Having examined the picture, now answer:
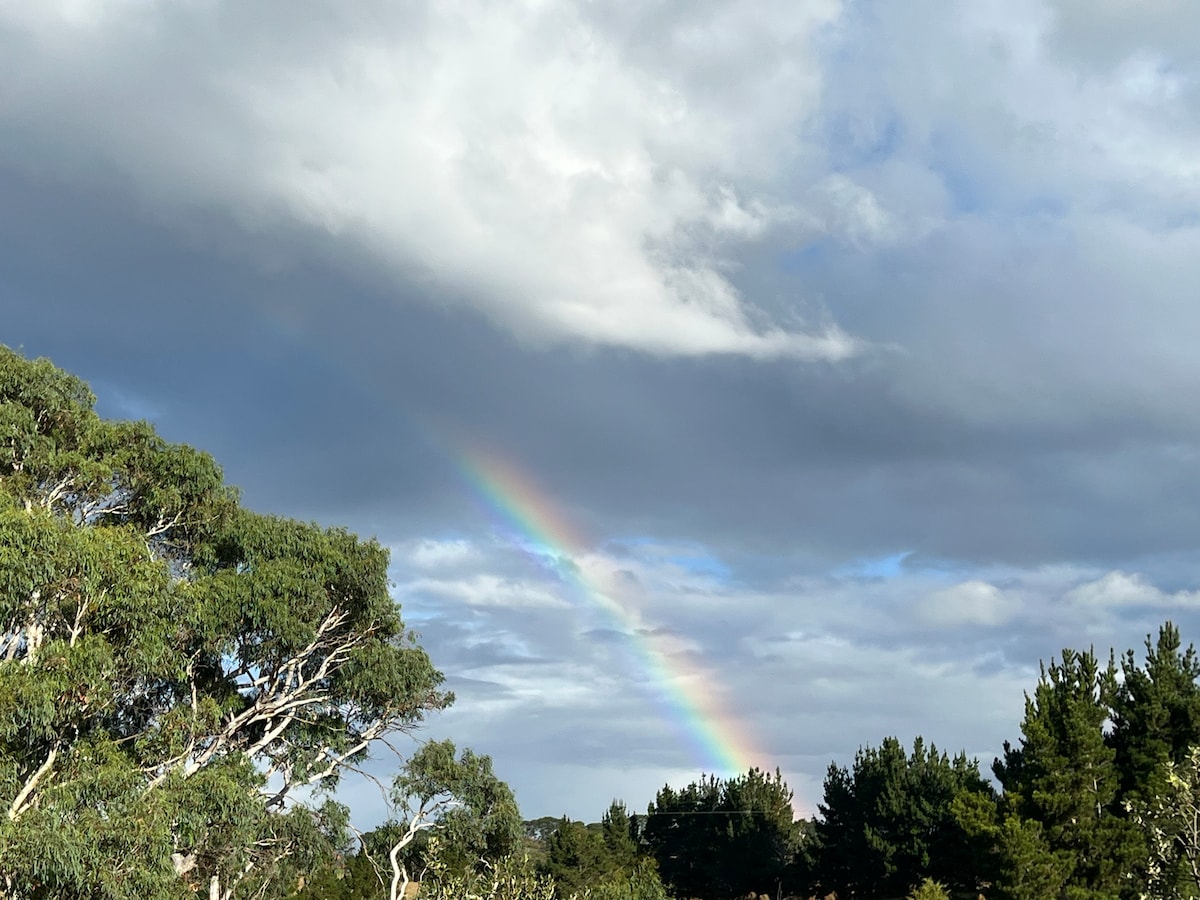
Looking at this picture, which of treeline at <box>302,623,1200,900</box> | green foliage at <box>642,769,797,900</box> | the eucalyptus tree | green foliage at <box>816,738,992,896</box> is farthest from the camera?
green foliage at <box>642,769,797,900</box>

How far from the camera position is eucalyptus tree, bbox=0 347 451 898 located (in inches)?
977

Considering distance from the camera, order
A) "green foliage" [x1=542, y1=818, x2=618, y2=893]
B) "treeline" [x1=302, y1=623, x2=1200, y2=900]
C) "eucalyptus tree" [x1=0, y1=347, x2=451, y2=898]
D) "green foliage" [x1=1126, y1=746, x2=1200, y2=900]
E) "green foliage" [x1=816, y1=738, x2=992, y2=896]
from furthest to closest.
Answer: "green foliage" [x1=542, y1=818, x2=618, y2=893] < "green foliage" [x1=816, y1=738, x2=992, y2=896] < "treeline" [x1=302, y1=623, x2=1200, y2=900] < "eucalyptus tree" [x1=0, y1=347, x2=451, y2=898] < "green foliage" [x1=1126, y1=746, x2=1200, y2=900]

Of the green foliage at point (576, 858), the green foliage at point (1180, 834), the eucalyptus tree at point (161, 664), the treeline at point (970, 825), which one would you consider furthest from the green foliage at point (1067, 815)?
the green foliage at point (576, 858)

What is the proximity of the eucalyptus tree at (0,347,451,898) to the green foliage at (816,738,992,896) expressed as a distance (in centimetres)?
3862

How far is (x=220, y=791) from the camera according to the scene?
29047 millimetres

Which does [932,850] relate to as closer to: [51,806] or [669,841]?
[669,841]

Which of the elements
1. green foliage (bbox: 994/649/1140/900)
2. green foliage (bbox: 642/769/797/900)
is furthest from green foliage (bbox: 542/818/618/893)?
green foliage (bbox: 994/649/1140/900)

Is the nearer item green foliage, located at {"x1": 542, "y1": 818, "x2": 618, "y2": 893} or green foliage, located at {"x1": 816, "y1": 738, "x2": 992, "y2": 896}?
green foliage, located at {"x1": 816, "y1": 738, "x2": 992, "y2": 896}

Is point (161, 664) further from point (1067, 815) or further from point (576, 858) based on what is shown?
point (576, 858)

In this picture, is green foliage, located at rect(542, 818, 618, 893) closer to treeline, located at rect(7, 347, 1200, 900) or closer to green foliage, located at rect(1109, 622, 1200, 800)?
treeline, located at rect(7, 347, 1200, 900)

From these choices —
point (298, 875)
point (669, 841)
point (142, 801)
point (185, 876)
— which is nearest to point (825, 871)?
point (669, 841)

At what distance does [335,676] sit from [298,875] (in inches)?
290

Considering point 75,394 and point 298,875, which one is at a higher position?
point 75,394

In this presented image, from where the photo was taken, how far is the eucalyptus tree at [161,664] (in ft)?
81.5
